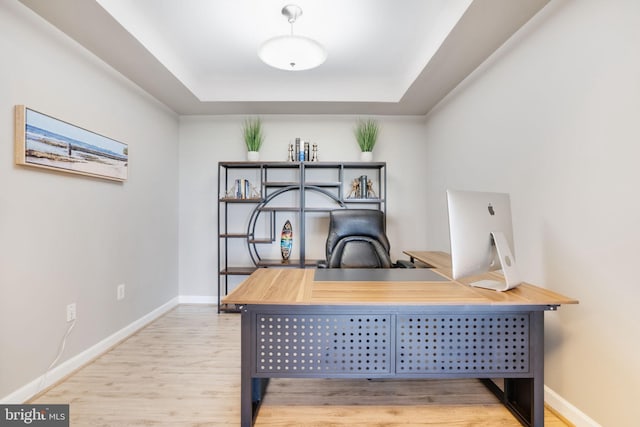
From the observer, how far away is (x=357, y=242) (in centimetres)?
264

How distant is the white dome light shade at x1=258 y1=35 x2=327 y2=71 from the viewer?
1925 mm

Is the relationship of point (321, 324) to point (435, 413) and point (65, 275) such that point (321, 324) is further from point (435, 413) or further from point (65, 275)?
point (65, 275)

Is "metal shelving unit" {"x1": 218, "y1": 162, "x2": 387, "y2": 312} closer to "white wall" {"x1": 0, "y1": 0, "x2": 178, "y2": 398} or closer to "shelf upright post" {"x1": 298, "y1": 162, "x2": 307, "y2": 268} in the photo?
"shelf upright post" {"x1": 298, "y1": 162, "x2": 307, "y2": 268}

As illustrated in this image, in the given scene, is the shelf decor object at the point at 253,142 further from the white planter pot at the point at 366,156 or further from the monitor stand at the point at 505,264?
the monitor stand at the point at 505,264

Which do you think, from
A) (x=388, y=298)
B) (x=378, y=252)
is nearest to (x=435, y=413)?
(x=388, y=298)

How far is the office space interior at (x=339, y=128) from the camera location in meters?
1.45

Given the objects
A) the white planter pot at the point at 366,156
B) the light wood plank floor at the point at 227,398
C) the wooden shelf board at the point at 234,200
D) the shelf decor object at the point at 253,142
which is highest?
the shelf decor object at the point at 253,142

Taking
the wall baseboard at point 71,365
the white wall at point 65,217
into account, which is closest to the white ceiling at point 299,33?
the white wall at point 65,217

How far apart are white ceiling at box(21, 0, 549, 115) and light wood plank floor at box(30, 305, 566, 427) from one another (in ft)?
7.41

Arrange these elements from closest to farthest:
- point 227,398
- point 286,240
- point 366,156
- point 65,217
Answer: point 227,398 < point 65,217 < point 286,240 < point 366,156

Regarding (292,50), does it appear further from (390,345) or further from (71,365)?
(71,365)

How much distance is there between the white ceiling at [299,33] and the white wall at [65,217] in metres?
0.21

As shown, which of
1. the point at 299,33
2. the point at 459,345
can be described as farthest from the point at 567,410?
the point at 299,33

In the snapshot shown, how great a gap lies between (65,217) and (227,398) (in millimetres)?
1592
